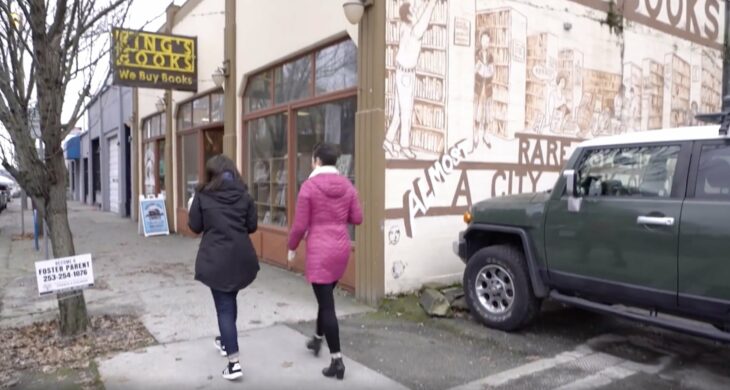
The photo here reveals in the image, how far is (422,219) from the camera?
6.75 m

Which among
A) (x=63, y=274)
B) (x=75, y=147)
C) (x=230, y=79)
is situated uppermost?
(x=230, y=79)

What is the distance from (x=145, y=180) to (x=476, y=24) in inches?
504

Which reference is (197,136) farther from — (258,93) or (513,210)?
(513,210)

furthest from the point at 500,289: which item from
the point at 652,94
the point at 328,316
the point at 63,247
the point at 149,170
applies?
the point at 149,170

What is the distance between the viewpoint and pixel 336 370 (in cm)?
431

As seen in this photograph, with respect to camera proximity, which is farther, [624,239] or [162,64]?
[162,64]

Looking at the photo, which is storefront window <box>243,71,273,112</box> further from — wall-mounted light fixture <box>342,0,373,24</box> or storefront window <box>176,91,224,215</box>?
wall-mounted light fixture <box>342,0,373,24</box>

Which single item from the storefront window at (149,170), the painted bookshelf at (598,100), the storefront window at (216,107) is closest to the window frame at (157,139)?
the storefront window at (149,170)

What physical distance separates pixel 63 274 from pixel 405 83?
3999mm

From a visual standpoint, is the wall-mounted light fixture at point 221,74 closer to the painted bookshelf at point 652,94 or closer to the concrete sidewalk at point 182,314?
the concrete sidewalk at point 182,314

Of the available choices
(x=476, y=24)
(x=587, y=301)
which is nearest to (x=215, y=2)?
(x=476, y=24)

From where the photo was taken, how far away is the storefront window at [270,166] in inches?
347

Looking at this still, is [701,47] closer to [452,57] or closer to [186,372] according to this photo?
[452,57]

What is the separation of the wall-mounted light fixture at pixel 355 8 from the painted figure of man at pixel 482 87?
64.1 inches
